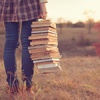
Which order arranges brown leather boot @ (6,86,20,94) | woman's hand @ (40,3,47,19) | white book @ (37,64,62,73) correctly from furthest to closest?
brown leather boot @ (6,86,20,94)
woman's hand @ (40,3,47,19)
white book @ (37,64,62,73)

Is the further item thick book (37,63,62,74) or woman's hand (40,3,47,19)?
woman's hand (40,3,47,19)

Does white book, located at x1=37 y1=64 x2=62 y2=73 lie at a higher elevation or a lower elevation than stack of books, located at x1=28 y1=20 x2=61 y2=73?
lower

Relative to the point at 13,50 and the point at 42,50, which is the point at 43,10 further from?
the point at 13,50

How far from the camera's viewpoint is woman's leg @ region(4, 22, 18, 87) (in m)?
3.53

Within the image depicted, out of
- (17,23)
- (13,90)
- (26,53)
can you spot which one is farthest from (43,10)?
(13,90)

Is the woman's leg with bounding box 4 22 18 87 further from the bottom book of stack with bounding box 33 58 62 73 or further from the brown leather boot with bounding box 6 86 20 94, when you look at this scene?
the bottom book of stack with bounding box 33 58 62 73

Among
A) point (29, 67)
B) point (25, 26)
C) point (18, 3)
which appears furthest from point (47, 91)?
point (18, 3)

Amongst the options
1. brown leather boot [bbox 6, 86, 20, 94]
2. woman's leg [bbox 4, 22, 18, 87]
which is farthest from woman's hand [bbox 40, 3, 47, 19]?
brown leather boot [bbox 6, 86, 20, 94]

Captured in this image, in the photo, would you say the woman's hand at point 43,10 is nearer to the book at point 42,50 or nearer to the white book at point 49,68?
the book at point 42,50

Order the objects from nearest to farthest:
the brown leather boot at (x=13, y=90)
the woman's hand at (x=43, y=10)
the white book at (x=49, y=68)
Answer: the white book at (x=49, y=68) < the woman's hand at (x=43, y=10) < the brown leather boot at (x=13, y=90)

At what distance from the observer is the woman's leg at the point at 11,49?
3531 mm

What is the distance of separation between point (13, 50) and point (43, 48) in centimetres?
40

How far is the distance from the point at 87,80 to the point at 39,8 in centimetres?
152

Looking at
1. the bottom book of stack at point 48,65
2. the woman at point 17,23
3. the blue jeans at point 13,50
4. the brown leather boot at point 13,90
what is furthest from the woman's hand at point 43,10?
the brown leather boot at point 13,90
